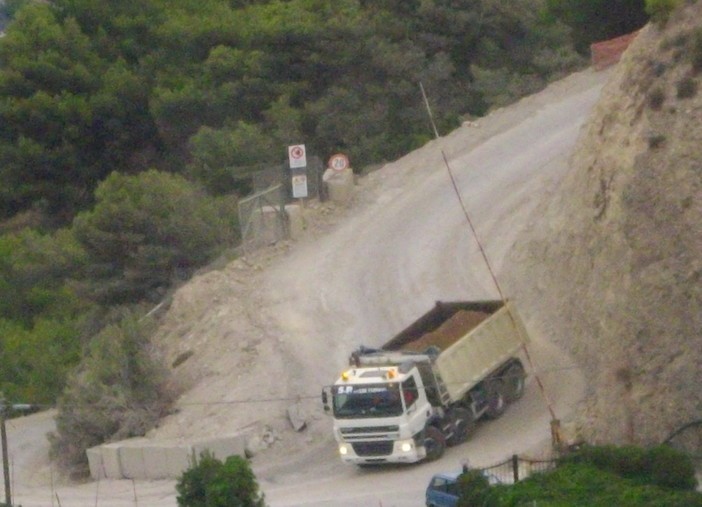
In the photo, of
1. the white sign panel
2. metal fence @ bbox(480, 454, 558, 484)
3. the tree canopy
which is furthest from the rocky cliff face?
the tree canopy

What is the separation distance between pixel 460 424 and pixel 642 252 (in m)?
5.63

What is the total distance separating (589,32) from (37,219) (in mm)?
26869

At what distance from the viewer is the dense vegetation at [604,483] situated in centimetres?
2012

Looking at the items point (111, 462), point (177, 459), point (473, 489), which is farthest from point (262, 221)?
point (473, 489)

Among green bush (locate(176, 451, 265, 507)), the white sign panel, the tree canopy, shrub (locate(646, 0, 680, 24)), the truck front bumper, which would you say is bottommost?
the truck front bumper

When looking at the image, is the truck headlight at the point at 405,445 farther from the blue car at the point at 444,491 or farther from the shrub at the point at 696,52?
the shrub at the point at 696,52

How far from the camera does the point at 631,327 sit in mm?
26938

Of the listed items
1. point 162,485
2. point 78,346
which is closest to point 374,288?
point 162,485

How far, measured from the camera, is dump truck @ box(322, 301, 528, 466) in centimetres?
2819

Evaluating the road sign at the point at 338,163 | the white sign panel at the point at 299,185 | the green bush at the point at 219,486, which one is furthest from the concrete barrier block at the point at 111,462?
the road sign at the point at 338,163

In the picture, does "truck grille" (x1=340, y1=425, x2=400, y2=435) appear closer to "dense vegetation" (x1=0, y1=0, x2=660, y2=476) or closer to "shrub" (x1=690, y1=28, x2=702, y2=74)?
"shrub" (x1=690, y1=28, x2=702, y2=74)

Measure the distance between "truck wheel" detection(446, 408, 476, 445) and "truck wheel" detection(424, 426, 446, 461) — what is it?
49 cm

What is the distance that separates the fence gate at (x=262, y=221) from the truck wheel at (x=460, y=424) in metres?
13.9

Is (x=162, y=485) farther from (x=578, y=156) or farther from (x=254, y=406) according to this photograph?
(x=578, y=156)
